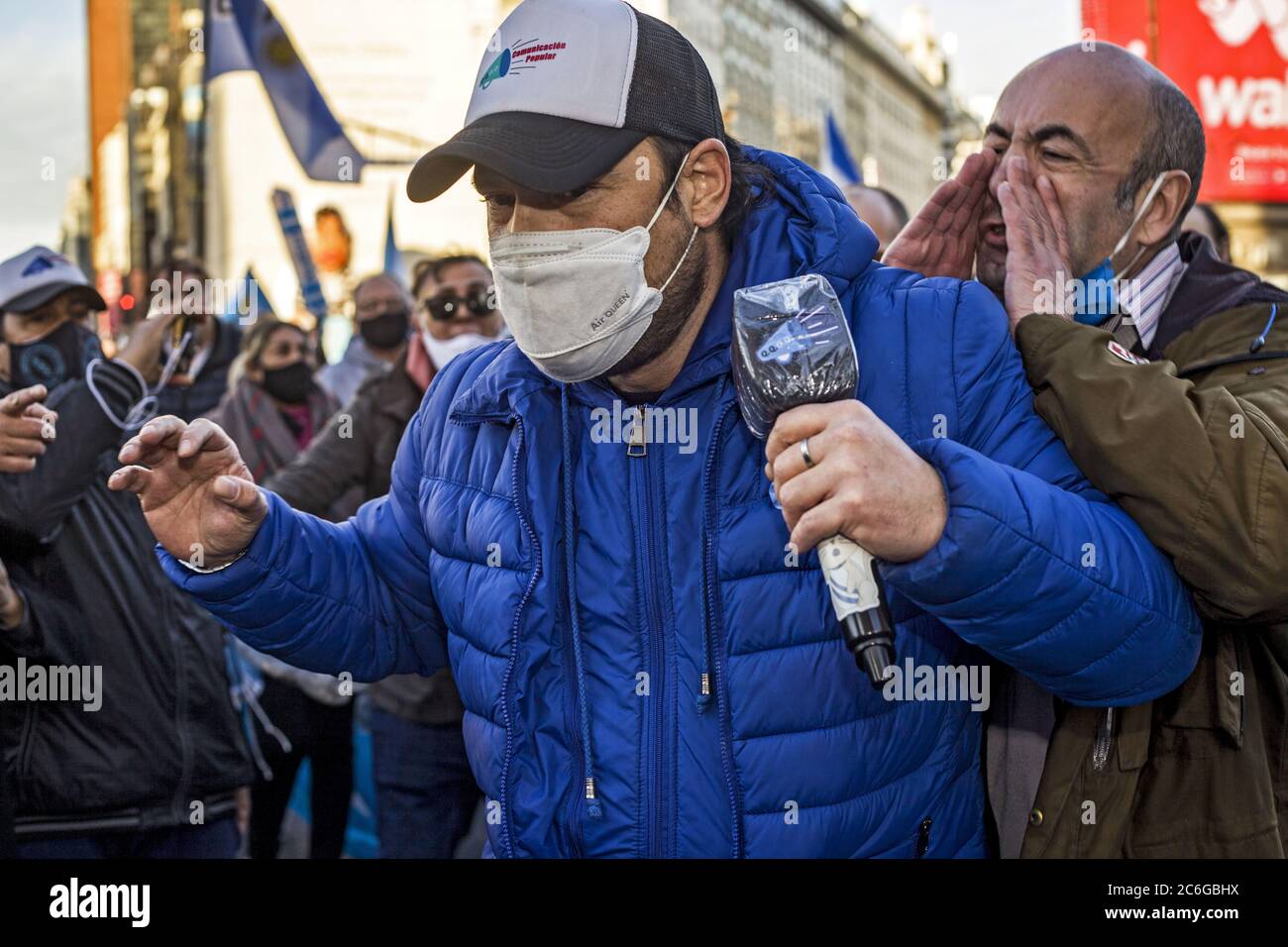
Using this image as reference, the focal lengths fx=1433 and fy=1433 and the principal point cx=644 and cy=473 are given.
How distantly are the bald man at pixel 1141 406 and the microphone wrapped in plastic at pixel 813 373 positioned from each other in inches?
16.9

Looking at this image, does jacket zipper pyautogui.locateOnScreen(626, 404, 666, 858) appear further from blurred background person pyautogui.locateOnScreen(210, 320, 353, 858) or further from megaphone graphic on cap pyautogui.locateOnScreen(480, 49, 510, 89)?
blurred background person pyautogui.locateOnScreen(210, 320, 353, 858)

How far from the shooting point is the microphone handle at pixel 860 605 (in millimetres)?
1769

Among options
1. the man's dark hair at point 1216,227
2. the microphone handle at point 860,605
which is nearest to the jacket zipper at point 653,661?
the microphone handle at point 860,605

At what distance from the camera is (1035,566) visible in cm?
199

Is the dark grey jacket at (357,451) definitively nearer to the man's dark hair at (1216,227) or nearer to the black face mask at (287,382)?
the black face mask at (287,382)

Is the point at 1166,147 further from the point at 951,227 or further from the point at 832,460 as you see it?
the point at 832,460

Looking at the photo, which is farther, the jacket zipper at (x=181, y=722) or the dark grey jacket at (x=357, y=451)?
the dark grey jacket at (x=357, y=451)

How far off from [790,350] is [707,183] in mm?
680

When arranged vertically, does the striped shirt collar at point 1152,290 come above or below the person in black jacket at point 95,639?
above

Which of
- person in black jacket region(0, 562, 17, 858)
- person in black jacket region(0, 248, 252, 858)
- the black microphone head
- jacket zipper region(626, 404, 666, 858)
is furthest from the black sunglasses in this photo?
the black microphone head

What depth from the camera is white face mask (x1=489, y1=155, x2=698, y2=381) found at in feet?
7.77

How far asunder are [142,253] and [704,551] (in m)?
58.5

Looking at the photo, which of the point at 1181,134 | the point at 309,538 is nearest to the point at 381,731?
the point at 309,538
